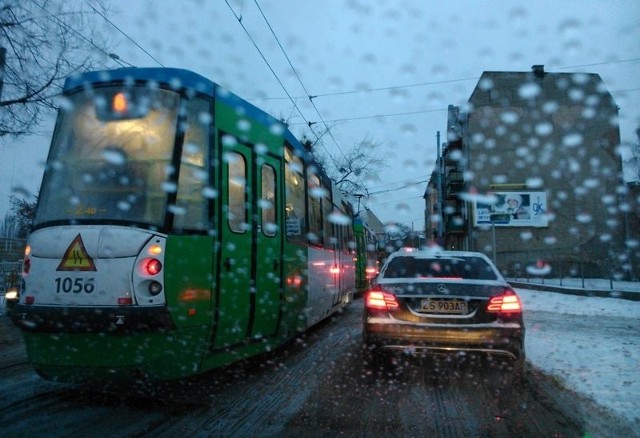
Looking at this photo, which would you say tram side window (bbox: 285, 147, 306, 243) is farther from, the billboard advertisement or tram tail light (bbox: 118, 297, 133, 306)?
the billboard advertisement

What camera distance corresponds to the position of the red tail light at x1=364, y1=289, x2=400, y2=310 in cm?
632

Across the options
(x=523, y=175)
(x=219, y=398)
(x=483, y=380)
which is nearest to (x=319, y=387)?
(x=219, y=398)

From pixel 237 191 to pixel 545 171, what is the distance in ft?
105

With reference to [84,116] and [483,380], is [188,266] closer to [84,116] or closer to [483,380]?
[84,116]

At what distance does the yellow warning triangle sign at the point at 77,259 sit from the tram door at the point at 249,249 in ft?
3.99

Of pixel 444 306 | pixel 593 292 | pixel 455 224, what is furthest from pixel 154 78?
pixel 455 224

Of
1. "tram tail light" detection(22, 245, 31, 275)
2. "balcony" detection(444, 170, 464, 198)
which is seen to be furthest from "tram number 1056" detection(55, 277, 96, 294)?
"balcony" detection(444, 170, 464, 198)

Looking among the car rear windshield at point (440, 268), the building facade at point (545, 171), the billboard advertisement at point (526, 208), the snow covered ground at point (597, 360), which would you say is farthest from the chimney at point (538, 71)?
the car rear windshield at point (440, 268)

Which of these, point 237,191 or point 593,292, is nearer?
point 237,191

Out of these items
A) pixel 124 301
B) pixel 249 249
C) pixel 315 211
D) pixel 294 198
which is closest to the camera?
pixel 124 301

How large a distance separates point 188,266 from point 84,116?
1.74 meters

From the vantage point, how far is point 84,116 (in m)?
5.32

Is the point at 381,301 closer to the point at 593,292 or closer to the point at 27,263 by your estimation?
the point at 27,263

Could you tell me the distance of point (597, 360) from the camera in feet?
24.8
